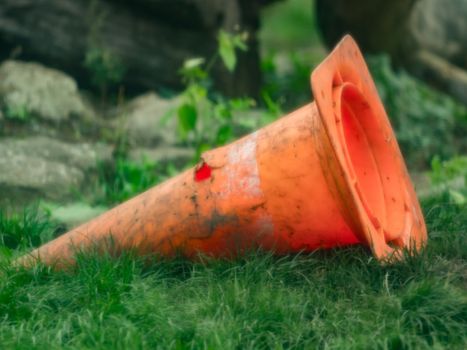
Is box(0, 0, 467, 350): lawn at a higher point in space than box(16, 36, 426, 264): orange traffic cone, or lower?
lower

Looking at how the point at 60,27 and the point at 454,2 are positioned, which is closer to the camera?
the point at 60,27

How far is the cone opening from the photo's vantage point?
4.52 meters

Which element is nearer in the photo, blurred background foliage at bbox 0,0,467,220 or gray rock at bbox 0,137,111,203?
gray rock at bbox 0,137,111,203

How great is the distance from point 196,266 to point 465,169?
2830 millimetres

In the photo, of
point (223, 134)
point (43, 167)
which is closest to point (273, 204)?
point (43, 167)

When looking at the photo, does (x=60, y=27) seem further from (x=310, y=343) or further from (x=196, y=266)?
(x=310, y=343)

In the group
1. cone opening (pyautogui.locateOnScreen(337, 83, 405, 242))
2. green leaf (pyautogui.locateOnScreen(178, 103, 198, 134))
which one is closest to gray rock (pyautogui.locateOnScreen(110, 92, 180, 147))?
green leaf (pyautogui.locateOnScreen(178, 103, 198, 134))

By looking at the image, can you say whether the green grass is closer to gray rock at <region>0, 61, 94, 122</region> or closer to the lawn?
the lawn

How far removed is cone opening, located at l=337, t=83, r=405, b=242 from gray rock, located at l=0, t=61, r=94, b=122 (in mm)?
2526

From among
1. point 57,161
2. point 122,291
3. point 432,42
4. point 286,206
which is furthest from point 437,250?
point 432,42

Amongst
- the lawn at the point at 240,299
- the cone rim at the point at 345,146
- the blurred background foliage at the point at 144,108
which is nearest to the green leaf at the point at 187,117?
the blurred background foliage at the point at 144,108

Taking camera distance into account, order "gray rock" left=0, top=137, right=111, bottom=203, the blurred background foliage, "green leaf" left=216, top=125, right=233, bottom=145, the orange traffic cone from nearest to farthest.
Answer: the orange traffic cone, "gray rock" left=0, top=137, right=111, bottom=203, the blurred background foliage, "green leaf" left=216, top=125, right=233, bottom=145

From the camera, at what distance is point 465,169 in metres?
6.36

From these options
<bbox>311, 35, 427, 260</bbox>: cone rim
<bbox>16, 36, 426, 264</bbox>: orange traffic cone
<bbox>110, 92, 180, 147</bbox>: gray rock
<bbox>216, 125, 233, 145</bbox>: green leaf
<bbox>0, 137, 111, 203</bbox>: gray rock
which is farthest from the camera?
<bbox>110, 92, 180, 147</bbox>: gray rock
